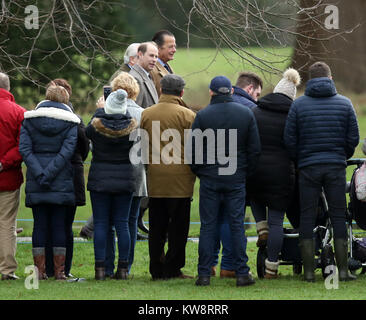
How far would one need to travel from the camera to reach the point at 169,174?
8891mm

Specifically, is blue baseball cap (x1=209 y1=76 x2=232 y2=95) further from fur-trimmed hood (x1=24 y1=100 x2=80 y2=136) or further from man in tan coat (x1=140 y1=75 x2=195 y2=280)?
fur-trimmed hood (x1=24 y1=100 x2=80 y2=136)

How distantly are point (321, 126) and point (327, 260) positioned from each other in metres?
1.21

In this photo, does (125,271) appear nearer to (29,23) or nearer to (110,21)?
(29,23)

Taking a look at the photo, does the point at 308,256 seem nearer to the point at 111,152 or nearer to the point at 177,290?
the point at 177,290

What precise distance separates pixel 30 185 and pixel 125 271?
1.14m

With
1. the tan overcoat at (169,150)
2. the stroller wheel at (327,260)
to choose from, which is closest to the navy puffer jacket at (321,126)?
the stroller wheel at (327,260)

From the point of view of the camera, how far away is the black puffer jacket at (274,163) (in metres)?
8.91

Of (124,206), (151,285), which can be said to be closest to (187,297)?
(151,285)

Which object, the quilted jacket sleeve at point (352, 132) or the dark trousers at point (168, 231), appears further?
the dark trousers at point (168, 231)

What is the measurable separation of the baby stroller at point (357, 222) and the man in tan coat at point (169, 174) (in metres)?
1.47

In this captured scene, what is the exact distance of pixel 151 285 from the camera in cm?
866

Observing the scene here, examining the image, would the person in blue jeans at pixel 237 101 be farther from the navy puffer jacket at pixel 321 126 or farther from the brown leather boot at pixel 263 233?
the navy puffer jacket at pixel 321 126

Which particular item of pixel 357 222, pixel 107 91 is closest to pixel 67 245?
pixel 107 91

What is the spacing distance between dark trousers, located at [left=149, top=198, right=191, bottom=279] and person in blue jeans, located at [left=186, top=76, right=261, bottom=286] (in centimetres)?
32
